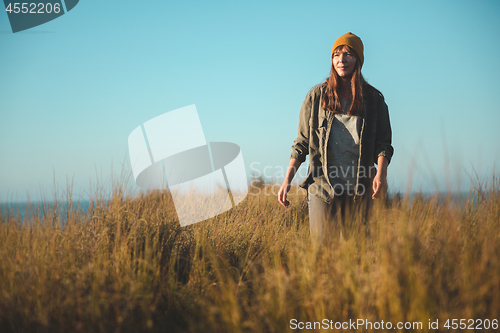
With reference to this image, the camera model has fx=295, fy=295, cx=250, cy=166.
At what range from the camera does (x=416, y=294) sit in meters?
1.46

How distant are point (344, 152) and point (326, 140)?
0.56ft

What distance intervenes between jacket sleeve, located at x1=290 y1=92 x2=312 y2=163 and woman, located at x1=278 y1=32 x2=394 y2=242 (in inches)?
1.5

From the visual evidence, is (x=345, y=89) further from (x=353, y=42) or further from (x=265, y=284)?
(x=265, y=284)

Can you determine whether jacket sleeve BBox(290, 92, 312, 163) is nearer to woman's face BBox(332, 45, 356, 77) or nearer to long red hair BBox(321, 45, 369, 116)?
long red hair BBox(321, 45, 369, 116)

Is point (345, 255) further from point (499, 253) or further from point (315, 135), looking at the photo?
point (315, 135)

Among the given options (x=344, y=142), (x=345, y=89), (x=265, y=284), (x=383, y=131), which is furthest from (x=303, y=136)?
(x=265, y=284)

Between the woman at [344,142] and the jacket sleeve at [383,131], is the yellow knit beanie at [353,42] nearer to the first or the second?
the woman at [344,142]

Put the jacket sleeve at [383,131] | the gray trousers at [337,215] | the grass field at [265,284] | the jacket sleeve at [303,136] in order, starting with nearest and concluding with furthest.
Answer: the grass field at [265,284] → the gray trousers at [337,215] → the jacket sleeve at [383,131] → the jacket sleeve at [303,136]

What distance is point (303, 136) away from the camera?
8.63 feet

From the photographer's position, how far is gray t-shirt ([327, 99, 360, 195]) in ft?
7.58

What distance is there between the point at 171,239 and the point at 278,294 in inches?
53.4

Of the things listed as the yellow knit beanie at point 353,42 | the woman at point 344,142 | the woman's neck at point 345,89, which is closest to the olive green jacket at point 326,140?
the woman at point 344,142

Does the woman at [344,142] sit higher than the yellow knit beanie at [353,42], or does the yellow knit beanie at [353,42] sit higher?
the yellow knit beanie at [353,42]

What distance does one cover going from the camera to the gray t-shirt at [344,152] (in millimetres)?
2311
